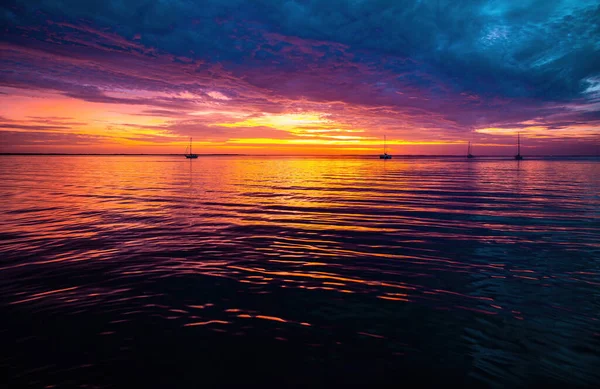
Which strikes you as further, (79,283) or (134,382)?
(79,283)

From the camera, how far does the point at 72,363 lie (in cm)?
631

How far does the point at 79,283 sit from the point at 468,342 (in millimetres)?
10071

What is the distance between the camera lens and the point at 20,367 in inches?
244

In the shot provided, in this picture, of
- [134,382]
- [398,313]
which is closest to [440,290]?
[398,313]

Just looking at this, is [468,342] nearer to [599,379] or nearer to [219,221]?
[599,379]

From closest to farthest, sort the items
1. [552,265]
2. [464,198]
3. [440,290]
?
1. [440,290]
2. [552,265]
3. [464,198]

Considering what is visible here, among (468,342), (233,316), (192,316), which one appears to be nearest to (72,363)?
(192,316)

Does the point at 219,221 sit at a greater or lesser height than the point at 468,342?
greater

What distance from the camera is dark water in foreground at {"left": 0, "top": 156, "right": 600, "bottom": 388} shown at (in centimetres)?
627

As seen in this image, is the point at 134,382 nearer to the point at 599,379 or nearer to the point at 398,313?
Answer: the point at 398,313

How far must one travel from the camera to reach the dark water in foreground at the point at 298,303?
6.27 metres

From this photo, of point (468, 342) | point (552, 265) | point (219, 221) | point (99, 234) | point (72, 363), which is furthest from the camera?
point (219, 221)

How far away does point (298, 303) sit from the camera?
29.5 feet

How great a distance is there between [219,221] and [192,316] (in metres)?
12.1
